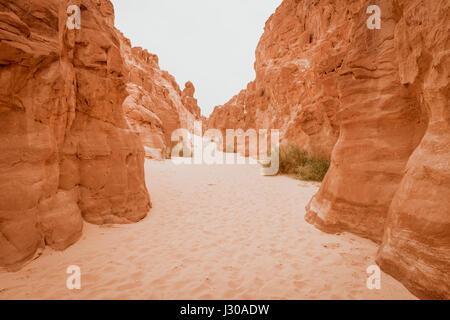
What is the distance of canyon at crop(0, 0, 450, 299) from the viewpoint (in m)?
2.40

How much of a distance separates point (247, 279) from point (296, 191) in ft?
18.0

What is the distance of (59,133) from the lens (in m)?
3.58

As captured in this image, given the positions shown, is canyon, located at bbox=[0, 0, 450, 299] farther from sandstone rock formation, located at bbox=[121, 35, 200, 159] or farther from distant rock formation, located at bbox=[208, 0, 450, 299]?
sandstone rock formation, located at bbox=[121, 35, 200, 159]

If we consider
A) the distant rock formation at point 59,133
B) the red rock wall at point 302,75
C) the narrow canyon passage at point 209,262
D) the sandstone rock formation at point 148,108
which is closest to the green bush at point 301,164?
the red rock wall at point 302,75

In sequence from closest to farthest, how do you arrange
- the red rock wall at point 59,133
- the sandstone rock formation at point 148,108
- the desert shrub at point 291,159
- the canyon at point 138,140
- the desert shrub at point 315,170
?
the canyon at point 138,140 → the red rock wall at point 59,133 → the desert shrub at point 315,170 → the desert shrub at point 291,159 → the sandstone rock formation at point 148,108

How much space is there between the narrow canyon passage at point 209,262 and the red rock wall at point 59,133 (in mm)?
418

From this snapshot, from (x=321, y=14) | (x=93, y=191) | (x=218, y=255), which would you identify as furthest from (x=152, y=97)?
(x=218, y=255)

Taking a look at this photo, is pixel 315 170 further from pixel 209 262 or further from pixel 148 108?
pixel 148 108

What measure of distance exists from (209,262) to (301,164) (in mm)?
8604

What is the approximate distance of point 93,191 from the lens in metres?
4.14

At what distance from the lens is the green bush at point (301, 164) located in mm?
9367

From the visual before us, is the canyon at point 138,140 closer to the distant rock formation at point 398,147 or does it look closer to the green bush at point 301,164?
the distant rock formation at point 398,147

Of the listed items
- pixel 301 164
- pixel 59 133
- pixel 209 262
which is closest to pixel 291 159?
pixel 301 164
